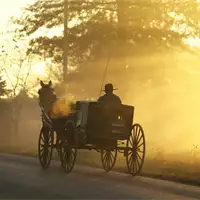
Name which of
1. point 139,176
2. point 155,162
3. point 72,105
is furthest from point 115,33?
point 139,176

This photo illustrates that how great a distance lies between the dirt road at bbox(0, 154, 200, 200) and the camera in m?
11.9

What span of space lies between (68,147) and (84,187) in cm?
357

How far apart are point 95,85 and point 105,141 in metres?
17.9

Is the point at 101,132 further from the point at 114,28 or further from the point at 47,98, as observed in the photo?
the point at 114,28

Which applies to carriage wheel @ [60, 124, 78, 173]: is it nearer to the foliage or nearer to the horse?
the horse

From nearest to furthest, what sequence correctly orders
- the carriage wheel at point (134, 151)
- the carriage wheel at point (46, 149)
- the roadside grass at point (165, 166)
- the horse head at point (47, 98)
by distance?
1. the roadside grass at point (165, 166)
2. the carriage wheel at point (134, 151)
3. the carriage wheel at point (46, 149)
4. the horse head at point (47, 98)

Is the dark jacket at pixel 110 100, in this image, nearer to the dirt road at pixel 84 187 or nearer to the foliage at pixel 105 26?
the dirt road at pixel 84 187

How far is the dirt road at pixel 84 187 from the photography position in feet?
39.1

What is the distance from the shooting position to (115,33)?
98.5 ft

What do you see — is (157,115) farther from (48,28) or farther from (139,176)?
(139,176)

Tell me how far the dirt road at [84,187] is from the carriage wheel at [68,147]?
237mm

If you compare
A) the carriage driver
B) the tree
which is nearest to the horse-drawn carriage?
the carriage driver

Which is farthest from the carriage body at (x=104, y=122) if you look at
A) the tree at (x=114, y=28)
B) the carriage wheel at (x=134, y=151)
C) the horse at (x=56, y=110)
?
the tree at (x=114, y=28)

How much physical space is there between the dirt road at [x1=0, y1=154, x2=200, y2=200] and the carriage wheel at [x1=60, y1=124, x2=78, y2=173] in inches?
9.3
